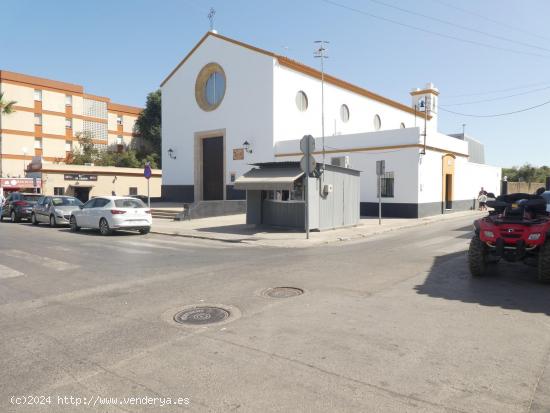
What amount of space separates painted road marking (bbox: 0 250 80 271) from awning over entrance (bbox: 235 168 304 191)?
7.75 m

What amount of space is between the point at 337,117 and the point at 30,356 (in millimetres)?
28620

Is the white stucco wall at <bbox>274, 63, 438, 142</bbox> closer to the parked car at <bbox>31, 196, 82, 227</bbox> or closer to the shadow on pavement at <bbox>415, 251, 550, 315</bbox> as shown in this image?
the parked car at <bbox>31, 196, 82, 227</bbox>

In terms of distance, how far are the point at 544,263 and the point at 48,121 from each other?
5442 centimetres

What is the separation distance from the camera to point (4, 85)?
1805 inches

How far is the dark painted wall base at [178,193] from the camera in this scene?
32.2 meters

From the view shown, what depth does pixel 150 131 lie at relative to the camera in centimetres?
5681

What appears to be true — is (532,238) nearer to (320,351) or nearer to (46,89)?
(320,351)

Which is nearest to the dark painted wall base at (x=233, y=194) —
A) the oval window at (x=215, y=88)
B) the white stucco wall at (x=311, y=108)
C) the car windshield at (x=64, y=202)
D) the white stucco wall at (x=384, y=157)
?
the white stucco wall at (x=311, y=108)

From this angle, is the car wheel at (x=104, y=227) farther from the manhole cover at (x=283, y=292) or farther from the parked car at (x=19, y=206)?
the manhole cover at (x=283, y=292)

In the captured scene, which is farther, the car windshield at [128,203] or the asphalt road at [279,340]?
the car windshield at [128,203]

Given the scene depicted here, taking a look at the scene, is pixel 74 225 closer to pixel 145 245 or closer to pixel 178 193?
pixel 145 245

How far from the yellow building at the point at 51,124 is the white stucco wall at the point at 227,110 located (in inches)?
448

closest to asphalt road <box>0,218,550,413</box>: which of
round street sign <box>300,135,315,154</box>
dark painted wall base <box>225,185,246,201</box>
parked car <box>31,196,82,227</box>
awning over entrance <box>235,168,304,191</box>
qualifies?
round street sign <box>300,135,315,154</box>

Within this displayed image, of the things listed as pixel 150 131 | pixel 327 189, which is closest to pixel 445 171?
pixel 327 189
